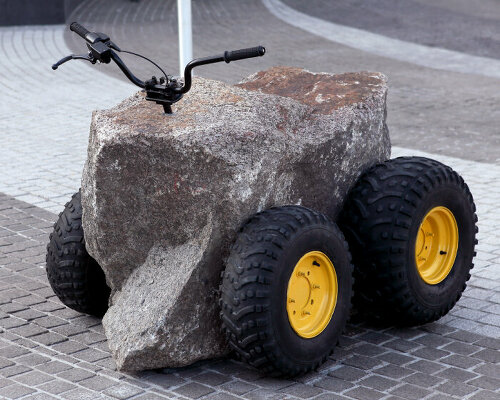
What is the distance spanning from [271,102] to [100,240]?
3.86 feet

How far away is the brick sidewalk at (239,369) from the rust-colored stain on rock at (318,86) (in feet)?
4.31

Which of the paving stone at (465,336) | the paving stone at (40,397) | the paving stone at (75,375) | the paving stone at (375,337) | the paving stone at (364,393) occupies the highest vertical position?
the paving stone at (465,336)

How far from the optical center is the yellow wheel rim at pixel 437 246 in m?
5.46

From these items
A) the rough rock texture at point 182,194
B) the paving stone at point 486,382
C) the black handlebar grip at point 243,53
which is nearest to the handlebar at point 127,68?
the rough rock texture at point 182,194

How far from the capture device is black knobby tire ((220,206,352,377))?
4539 mm

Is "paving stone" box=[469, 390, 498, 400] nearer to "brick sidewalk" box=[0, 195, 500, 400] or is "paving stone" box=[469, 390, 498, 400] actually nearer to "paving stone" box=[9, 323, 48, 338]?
"brick sidewalk" box=[0, 195, 500, 400]

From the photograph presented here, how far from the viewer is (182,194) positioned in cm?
475

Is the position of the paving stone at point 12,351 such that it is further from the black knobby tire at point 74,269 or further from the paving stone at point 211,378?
the paving stone at point 211,378

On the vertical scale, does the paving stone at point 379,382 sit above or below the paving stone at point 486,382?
below

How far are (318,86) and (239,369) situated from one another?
186 centimetres

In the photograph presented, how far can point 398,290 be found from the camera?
513 centimetres

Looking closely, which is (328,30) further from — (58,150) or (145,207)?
(145,207)

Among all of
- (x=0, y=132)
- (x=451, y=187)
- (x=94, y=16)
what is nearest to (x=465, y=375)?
(x=451, y=187)

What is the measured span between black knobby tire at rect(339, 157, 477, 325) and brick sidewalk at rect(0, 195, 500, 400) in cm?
21
